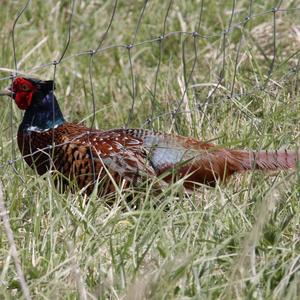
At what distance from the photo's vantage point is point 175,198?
154 inches

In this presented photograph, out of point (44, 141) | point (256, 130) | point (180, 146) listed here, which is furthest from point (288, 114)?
point (44, 141)

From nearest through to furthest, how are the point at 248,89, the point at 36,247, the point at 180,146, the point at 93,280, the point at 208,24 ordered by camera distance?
the point at 93,280, the point at 36,247, the point at 180,146, the point at 248,89, the point at 208,24

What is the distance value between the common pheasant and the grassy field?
9 centimetres

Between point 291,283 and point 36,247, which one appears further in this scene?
point 36,247

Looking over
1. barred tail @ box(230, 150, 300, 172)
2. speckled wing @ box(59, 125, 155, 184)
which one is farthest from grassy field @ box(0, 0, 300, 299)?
speckled wing @ box(59, 125, 155, 184)

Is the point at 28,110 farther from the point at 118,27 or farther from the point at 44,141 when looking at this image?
the point at 118,27

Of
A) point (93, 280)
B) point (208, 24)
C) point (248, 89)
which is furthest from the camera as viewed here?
point (208, 24)

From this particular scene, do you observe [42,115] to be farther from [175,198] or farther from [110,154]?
[175,198]

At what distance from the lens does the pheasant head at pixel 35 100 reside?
4.78m

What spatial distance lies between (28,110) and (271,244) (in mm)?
1793

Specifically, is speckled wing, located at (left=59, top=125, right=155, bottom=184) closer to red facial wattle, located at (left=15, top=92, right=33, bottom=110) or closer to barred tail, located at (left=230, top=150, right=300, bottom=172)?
red facial wattle, located at (left=15, top=92, right=33, bottom=110)

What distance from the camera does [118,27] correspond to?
679 centimetres

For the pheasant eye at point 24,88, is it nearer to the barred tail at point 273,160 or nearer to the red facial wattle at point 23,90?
the red facial wattle at point 23,90

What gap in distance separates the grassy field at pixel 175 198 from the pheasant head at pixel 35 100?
0.43 ft
